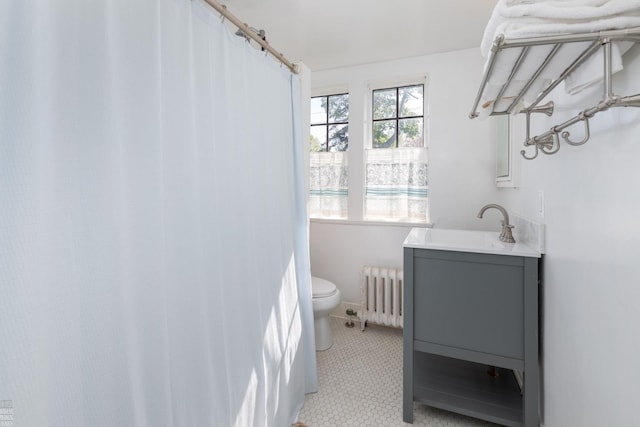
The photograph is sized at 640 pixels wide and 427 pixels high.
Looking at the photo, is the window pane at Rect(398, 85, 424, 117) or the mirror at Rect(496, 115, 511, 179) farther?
the window pane at Rect(398, 85, 424, 117)

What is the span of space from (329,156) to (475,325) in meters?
1.85

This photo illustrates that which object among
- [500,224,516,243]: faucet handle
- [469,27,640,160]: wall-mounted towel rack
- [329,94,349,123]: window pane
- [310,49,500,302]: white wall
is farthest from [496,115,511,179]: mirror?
[329,94,349,123]: window pane

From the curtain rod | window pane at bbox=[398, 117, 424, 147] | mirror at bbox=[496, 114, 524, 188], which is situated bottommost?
mirror at bbox=[496, 114, 524, 188]

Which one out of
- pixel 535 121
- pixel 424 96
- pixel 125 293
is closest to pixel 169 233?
pixel 125 293

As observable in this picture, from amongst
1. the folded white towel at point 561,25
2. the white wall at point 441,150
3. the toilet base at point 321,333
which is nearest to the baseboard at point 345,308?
the white wall at point 441,150

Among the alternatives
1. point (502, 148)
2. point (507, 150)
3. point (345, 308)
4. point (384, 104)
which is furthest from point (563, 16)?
point (345, 308)

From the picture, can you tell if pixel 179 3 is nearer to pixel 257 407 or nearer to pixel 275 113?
pixel 275 113

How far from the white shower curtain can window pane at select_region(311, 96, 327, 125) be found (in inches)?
62.2

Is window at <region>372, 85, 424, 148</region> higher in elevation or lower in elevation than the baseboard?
higher

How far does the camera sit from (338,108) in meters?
2.83

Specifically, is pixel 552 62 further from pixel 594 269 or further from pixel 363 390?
pixel 363 390

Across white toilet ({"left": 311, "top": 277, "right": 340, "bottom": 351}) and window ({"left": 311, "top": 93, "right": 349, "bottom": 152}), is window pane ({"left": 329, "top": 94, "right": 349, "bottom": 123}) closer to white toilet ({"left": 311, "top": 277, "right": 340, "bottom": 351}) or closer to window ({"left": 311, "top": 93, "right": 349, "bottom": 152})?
window ({"left": 311, "top": 93, "right": 349, "bottom": 152})

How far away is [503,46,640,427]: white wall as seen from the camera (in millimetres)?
751

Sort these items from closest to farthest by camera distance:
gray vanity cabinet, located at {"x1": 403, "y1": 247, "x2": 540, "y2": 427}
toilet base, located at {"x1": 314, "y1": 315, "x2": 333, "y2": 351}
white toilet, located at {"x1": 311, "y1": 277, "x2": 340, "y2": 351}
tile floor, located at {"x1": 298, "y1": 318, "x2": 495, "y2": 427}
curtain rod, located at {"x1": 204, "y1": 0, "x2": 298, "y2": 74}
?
curtain rod, located at {"x1": 204, "y1": 0, "x2": 298, "y2": 74} → gray vanity cabinet, located at {"x1": 403, "y1": 247, "x2": 540, "y2": 427} → tile floor, located at {"x1": 298, "y1": 318, "x2": 495, "y2": 427} → white toilet, located at {"x1": 311, "y1": 277, "x2": 340, "y2": 351} → toilet base, located at {"x1": 314, "y1": 315, "x2": 333, "y2": 351}
